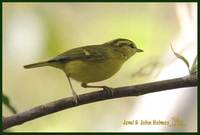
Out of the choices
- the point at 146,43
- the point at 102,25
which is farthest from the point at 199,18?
the point at 102,25

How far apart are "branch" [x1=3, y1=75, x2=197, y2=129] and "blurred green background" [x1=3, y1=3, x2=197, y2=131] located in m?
0.20

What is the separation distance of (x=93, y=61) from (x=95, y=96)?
0.22 metres

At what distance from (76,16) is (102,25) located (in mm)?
76

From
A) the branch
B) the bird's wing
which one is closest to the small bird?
the bird's wing

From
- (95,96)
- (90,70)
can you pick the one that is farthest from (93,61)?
(95,96)

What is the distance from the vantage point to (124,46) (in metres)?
1.14

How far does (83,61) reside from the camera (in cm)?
111

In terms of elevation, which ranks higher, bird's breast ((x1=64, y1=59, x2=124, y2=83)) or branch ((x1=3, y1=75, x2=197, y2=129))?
branch ((x1=3, y1=75, x2=197, y2=129))

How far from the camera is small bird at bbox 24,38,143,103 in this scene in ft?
3.59

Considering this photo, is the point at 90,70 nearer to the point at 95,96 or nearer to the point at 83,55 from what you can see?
the point at 83,55

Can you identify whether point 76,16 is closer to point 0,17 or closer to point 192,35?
point 0,17

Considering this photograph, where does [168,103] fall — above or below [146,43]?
below

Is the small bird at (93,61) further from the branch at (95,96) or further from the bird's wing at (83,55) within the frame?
the branch at (95,96)

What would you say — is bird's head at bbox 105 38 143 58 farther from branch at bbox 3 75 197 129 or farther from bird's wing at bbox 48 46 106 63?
branch at bbox 3 75 197 129
